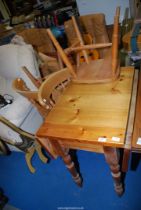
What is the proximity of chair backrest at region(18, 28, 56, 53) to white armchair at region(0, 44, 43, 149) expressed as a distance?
1.11 metres

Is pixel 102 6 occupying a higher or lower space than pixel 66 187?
higher

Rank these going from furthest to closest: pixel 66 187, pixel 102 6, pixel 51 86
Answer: pixel 102 6 → pixel 66 187 → pixel 51 86

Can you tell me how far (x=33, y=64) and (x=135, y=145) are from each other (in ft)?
4.21

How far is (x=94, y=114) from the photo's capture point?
2.78ft

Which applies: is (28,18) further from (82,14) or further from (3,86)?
(3,86)

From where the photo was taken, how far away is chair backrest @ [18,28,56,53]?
280 centimetres

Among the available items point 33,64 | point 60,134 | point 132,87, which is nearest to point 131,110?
point 132,87

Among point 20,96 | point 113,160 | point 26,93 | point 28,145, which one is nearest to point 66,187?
point 28,145

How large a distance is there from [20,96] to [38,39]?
Answer: 59.8 inches

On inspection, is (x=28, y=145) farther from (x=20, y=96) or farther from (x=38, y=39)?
(x=38, y=39)

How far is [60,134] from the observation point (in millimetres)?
827

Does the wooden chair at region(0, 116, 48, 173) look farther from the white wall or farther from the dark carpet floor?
the white wall

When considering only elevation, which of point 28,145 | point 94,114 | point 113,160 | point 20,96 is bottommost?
point 28,145

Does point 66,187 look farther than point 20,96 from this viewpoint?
No
